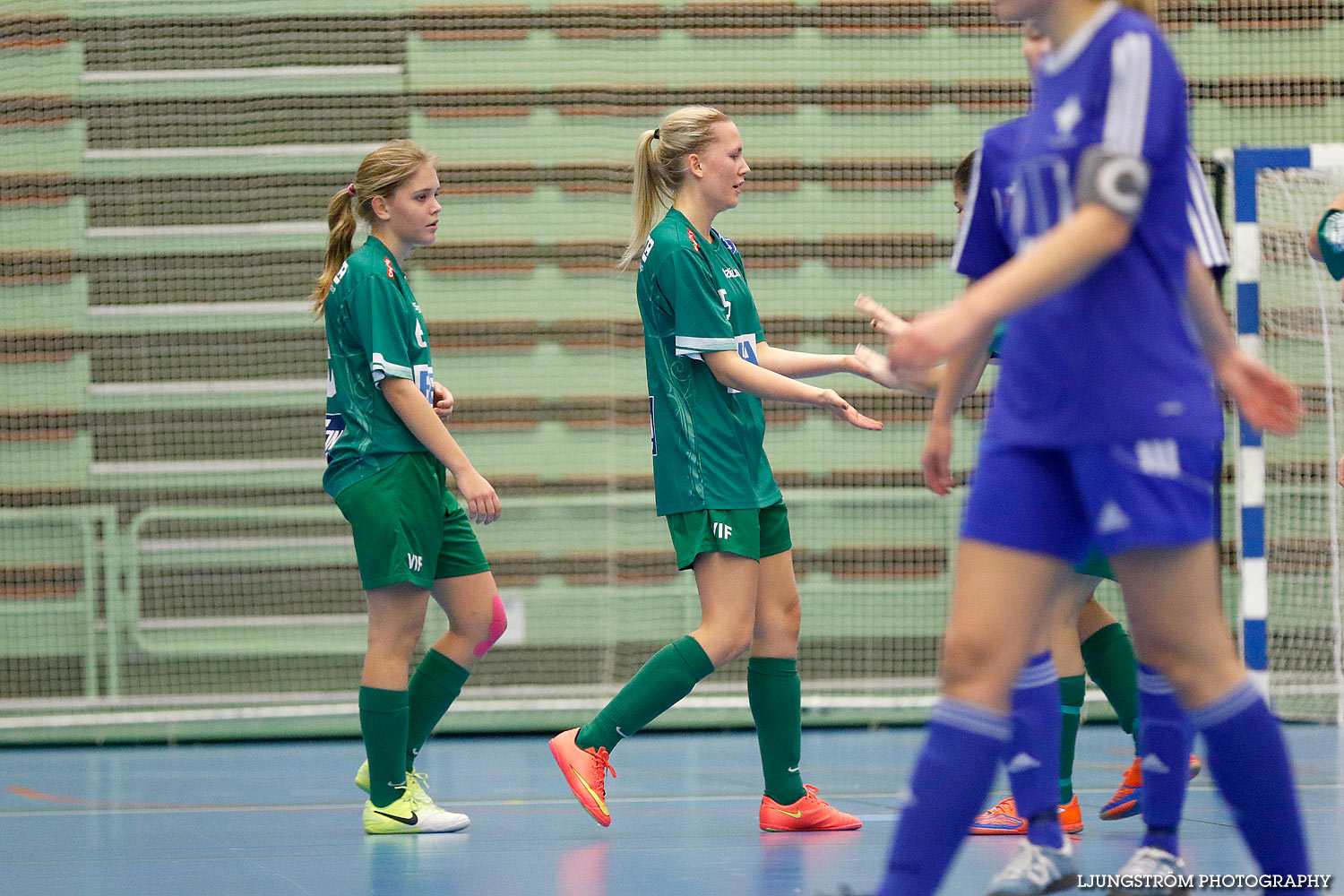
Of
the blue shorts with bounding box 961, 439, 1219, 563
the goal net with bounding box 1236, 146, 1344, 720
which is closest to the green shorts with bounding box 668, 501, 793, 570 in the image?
the blue shorts with bounding box 961, 439, 1219, 563

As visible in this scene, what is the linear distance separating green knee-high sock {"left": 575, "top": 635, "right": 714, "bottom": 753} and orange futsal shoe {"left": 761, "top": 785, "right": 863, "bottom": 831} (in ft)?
1.40

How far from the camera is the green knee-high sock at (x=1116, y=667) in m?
3.77

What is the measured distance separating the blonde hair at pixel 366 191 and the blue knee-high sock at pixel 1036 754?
2183 mm

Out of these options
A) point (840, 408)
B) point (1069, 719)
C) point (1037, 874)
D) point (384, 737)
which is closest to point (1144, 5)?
point (840, 408)

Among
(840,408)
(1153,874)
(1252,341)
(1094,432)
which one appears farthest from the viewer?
(1252,341)

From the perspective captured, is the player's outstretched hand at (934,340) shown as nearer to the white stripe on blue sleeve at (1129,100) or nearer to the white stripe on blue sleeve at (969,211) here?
the white stripe on blue sleeve at (1129,100)

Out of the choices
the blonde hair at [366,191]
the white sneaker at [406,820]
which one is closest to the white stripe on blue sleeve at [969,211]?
the blonde hair at [366,191]

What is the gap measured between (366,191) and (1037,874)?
2.47 metres

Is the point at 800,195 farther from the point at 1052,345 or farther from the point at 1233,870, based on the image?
the point at 1052,345

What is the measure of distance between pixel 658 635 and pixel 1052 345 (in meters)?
4.78

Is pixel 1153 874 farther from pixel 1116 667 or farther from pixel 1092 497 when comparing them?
pixel 1116 667

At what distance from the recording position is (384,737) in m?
3.76

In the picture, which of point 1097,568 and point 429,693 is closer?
point 1097,568

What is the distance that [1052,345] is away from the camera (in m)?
1.99
